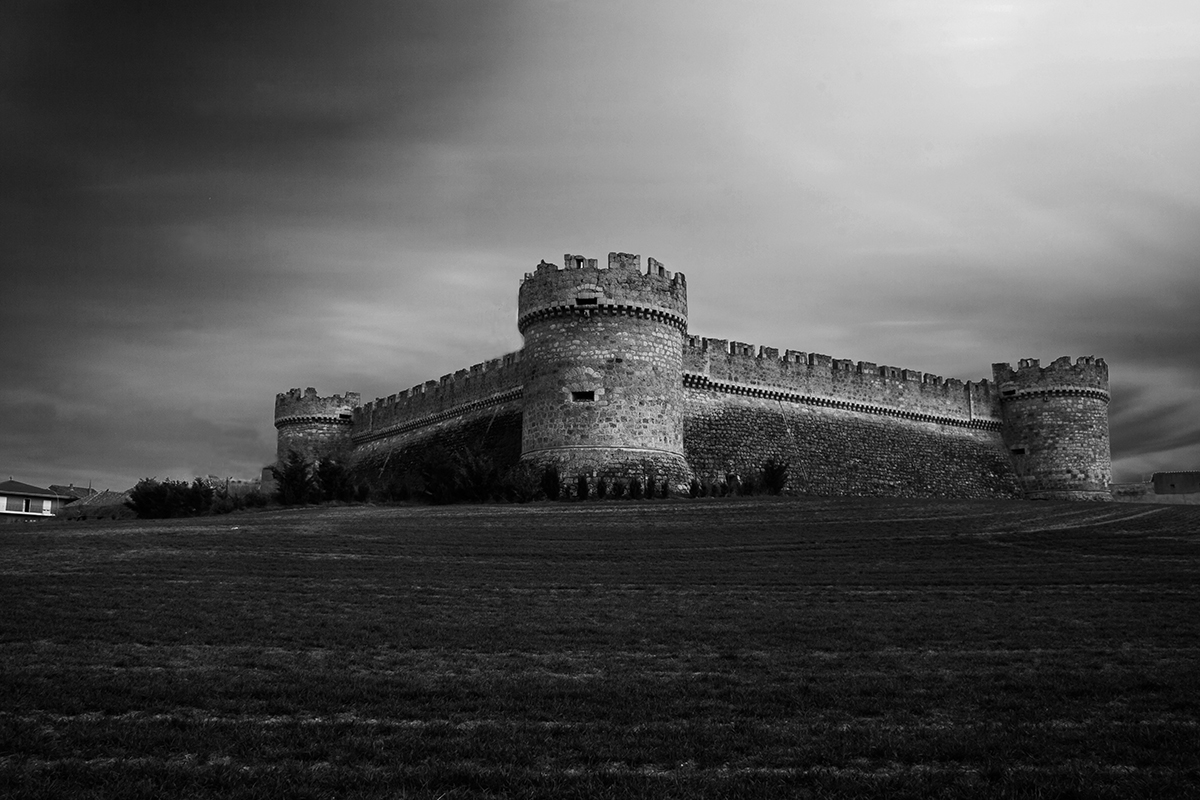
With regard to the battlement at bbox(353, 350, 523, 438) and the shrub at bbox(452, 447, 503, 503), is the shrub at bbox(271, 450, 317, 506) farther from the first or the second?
the battlement at bbox(353, 350, 523, 438)

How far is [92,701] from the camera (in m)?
8.41

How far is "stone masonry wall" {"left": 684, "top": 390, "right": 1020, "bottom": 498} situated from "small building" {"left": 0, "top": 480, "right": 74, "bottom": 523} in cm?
5974

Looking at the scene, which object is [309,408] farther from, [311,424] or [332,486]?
[332,486]

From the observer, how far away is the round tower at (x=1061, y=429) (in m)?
48.4

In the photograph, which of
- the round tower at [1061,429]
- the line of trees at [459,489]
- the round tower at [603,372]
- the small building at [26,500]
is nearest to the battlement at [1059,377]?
the round tower at [1061,429]

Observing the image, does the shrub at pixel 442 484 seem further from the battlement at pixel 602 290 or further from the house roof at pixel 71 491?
the house roof at pixel 71 491

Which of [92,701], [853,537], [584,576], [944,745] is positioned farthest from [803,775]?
[853,537]

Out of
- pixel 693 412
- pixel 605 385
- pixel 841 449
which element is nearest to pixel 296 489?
pixel 605 385

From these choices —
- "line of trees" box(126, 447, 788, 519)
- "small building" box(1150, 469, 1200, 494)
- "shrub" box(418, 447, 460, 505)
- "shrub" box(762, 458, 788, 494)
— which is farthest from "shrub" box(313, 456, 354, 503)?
"small building" box(1150, 469, 1200, 494)

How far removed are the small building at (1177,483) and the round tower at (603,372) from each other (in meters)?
31.5

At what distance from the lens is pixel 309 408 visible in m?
55.7

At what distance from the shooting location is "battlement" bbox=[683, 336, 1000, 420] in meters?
40.9

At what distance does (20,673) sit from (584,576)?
30.9 feet

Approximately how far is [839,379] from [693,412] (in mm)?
9000
